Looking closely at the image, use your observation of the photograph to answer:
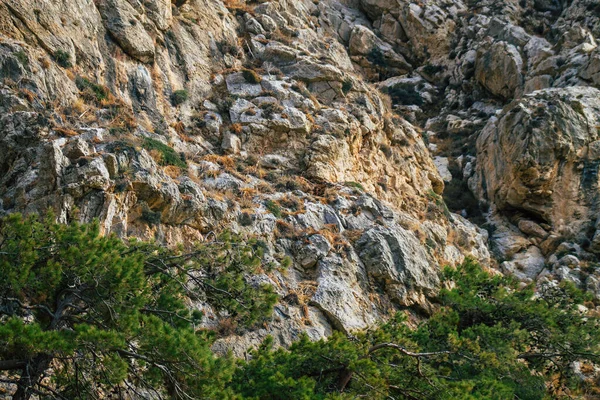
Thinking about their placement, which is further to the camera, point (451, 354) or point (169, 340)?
point (451, 354)

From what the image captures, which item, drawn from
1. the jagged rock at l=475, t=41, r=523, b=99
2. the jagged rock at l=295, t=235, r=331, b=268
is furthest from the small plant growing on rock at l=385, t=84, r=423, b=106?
the jagged rock at l=295, t=235, r=331, b=268

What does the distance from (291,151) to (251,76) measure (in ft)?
16.2

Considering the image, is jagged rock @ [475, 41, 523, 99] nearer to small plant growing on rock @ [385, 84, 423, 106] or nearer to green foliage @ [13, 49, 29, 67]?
small plant growing on rock @ [385, 84, 423, 106]

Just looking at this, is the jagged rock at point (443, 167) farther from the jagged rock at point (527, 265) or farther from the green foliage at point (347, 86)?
the green foliage at point (347, 86)

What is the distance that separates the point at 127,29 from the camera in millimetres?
18750

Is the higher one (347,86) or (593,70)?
(593,70)

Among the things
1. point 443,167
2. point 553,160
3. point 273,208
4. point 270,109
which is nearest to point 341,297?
point 273,208

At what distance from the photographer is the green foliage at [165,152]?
15281 millimetres

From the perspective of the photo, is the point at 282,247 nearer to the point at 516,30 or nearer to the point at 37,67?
the point at 37,67

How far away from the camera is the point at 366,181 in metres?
21.9

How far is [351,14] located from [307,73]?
22.9m

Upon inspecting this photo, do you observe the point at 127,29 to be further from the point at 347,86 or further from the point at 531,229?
the point at 531,229

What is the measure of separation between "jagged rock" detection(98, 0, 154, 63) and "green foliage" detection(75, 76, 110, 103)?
3.00m

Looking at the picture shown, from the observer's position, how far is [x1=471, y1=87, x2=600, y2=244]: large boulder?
26453mm
